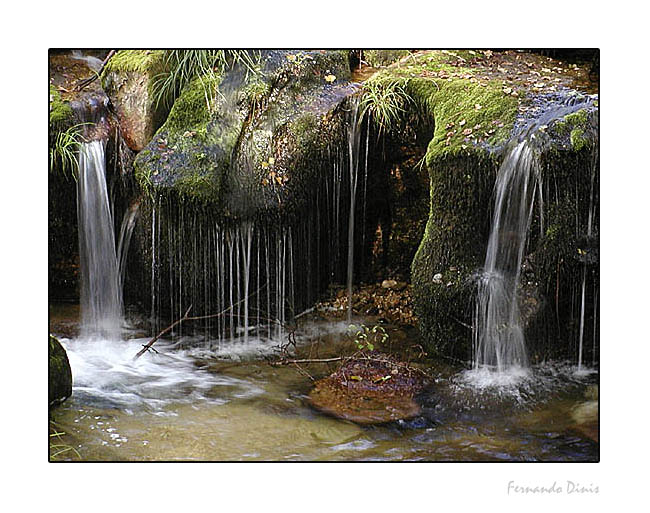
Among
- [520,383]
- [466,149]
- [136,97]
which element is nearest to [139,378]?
[136,97]

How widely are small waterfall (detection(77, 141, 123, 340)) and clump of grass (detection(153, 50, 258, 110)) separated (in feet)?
1.58

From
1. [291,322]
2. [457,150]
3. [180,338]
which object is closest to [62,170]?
[180,338]

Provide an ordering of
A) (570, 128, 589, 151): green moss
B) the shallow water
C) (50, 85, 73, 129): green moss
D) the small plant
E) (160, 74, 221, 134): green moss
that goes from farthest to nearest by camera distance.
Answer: the small plant, (160, 74, 221, 134): green moss, (50, 85, 73, 129): green moss, (570, 128, 589, 151): green moss, the shallow water

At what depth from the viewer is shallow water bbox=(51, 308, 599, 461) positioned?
303cm

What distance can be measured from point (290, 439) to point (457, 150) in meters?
1.74

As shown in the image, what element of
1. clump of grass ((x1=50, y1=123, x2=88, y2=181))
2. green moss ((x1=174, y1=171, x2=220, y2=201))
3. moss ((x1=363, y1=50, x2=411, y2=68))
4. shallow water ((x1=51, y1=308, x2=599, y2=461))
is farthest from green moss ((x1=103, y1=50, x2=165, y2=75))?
shallow water ((x1=51, y1=308, x2=599, y2=461))

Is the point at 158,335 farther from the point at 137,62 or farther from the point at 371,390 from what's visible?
the point at 137,62

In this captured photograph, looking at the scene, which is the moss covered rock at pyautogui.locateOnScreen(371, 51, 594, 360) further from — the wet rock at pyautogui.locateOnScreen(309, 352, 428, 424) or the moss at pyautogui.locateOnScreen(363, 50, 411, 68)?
the wet rock at pyautogui.locateOnScreen(309, 352, 428, 424)

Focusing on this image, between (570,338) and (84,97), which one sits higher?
(84,97)

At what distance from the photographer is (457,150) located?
11.0 feet

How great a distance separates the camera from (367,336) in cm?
372
